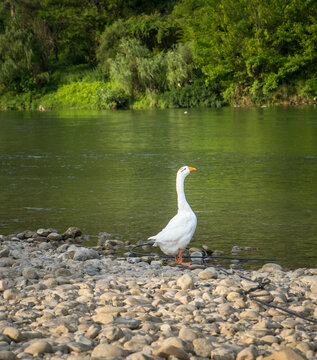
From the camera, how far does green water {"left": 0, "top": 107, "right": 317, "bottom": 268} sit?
10.0 m

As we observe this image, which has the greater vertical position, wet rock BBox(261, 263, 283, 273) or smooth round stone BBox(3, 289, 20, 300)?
smooth round stone BBox(3, 289, 20, 300)

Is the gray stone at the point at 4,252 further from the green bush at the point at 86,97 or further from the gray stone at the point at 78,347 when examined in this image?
the green bush at the point at 86,97

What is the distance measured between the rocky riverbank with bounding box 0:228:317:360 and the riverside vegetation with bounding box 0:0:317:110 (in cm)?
4489

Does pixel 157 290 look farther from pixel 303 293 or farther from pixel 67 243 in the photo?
pixel 67 243

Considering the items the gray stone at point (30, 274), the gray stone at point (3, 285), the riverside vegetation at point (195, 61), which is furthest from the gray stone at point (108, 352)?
the riverside vegetation at point (195, 61)

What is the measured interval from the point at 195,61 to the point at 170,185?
39.4 m

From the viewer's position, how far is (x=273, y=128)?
95.2ft

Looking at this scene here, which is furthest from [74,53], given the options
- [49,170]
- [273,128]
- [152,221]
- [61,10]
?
[152,221]

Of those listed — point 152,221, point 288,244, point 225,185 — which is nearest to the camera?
point 288,244

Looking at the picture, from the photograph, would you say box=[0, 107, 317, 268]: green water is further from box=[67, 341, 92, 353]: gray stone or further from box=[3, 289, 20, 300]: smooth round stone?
box=[67, 341, 92, 353]: gray stone

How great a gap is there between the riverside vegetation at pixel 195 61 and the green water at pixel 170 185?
2405 cm

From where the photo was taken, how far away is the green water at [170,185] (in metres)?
10.0

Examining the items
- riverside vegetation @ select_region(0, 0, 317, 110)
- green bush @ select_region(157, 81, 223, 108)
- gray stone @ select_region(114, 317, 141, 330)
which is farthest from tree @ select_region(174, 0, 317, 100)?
gray stone @ select_region(114, 317, 141, 330)

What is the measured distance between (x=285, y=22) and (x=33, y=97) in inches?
1089
